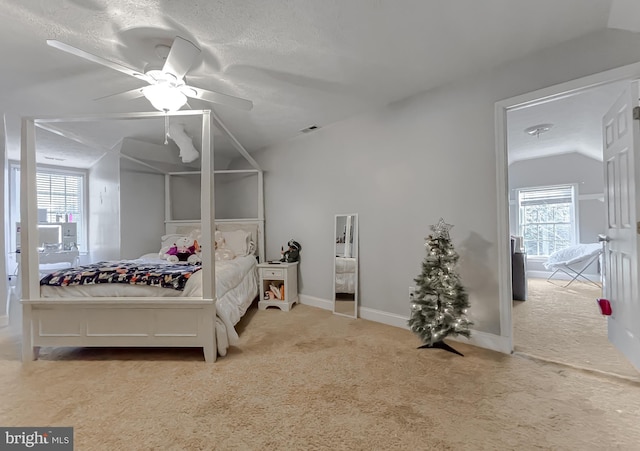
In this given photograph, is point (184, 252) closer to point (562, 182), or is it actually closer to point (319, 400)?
point (319, 400)

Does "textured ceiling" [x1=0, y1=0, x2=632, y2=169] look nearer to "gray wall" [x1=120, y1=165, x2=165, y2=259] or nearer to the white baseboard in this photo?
"gray wall" [x1=120, y1=165, x2=165, y2=259]

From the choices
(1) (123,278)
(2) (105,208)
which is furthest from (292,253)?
(2) (105,208)

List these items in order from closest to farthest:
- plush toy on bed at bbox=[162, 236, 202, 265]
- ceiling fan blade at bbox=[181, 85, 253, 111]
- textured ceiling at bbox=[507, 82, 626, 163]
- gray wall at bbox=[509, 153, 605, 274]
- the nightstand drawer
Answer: ceiling fan blade at bbox=[181, 85, 253, 111]
textured ceiling at bbox=[507, 82, 626, 163]
plush toy on bed at bbox=[162, 236, 202, 265]
the nightstand drawer
gray wall at bbox=[509, 153, 605, 274]

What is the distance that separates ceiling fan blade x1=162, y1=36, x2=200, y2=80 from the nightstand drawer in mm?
2506

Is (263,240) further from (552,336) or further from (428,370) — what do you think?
(552,336)

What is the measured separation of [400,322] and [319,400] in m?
1.53

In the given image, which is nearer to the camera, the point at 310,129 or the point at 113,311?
the point at 113,311

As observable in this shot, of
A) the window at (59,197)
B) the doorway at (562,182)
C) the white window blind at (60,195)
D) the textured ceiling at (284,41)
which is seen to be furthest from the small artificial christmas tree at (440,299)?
the white window blind at (60,195)

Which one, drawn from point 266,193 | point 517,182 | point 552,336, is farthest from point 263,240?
point 517,182

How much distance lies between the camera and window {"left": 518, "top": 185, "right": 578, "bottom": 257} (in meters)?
5.91

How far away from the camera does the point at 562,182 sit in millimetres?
5910

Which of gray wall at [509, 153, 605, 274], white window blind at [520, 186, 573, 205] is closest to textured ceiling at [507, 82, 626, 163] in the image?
gray wall at [509, 153, 605, 274]

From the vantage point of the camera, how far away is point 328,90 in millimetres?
2762

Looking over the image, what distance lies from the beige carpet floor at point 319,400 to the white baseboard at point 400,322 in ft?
0.35
